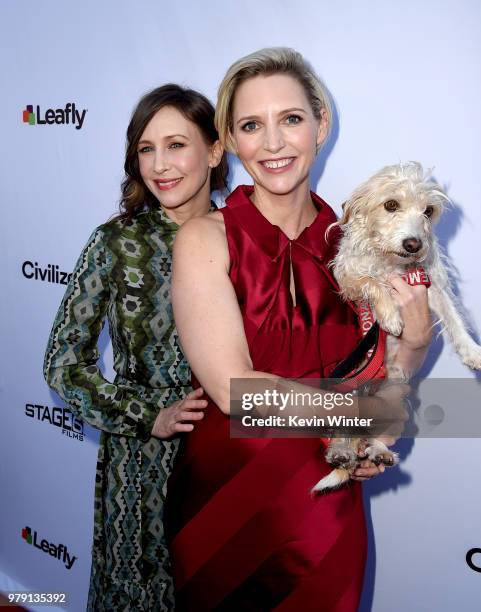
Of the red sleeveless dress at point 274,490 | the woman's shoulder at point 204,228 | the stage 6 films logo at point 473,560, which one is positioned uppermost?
the woman's shoulder at point 204,228

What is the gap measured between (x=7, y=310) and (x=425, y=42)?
8.46 ft

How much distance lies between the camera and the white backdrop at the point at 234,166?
2250 millimetres

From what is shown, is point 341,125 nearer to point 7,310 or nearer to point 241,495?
point 241,495

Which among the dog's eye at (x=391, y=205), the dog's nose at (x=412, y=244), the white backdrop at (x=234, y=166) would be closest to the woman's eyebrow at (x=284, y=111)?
the dog's eye at (x=391, y=205)

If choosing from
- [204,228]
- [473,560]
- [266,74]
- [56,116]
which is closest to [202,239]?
[204,228]

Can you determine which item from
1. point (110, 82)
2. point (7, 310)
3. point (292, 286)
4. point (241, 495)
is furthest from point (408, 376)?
point (7, 310)

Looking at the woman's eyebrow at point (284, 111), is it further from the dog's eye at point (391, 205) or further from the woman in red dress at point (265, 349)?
the dog's eye at point (391, 205)

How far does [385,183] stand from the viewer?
6.32 ft

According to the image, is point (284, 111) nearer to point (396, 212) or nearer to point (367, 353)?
point (396, 212)

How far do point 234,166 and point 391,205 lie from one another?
958mm

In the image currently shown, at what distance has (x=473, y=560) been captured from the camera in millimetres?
2475

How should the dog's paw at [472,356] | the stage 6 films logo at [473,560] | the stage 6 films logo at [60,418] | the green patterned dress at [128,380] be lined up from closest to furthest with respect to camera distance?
the dog's paw at [472,356] → the green patterned dress at [128,380] → the stage 6 films logo at [473,560] → the stage 6 films logo at [60,418]

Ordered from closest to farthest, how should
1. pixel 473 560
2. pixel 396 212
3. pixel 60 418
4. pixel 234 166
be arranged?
pixel 396 212 → pixel 473 560 → pixel 234 166 → pixel 60 418

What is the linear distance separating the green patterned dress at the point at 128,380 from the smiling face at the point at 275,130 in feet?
1.47
